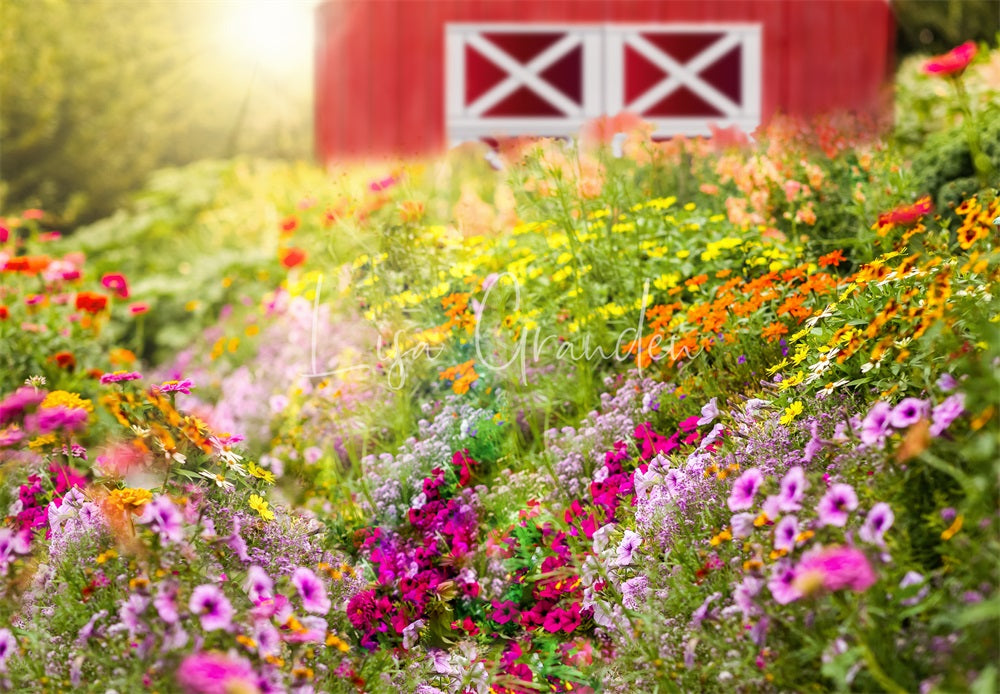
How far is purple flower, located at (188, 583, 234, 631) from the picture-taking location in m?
2.10

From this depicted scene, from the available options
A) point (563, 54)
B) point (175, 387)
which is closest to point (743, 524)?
point (175, 387)

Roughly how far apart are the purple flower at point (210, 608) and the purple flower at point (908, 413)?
1484 millimetres

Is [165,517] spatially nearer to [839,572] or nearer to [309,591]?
[309,591]

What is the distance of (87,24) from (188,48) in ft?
12.2

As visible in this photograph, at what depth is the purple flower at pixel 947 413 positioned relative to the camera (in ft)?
6.91

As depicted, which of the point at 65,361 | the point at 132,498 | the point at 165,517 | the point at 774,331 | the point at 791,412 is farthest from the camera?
the point at 65,361

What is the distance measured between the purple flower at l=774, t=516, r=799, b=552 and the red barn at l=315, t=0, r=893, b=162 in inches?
336

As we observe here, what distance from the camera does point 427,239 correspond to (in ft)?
16.5

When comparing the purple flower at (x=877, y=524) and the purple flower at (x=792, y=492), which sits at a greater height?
the purple flower at (x=792, y=492)

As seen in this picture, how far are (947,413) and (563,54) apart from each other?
898 cm

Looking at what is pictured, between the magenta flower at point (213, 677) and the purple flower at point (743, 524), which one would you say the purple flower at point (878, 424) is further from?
the magenta flower at point (213, 677)

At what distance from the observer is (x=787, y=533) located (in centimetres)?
215

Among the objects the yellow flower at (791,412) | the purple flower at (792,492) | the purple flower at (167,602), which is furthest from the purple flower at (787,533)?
the purple flower at (167,602)

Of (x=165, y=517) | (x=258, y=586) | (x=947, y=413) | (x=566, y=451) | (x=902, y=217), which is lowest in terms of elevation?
(x=566, y=451)
